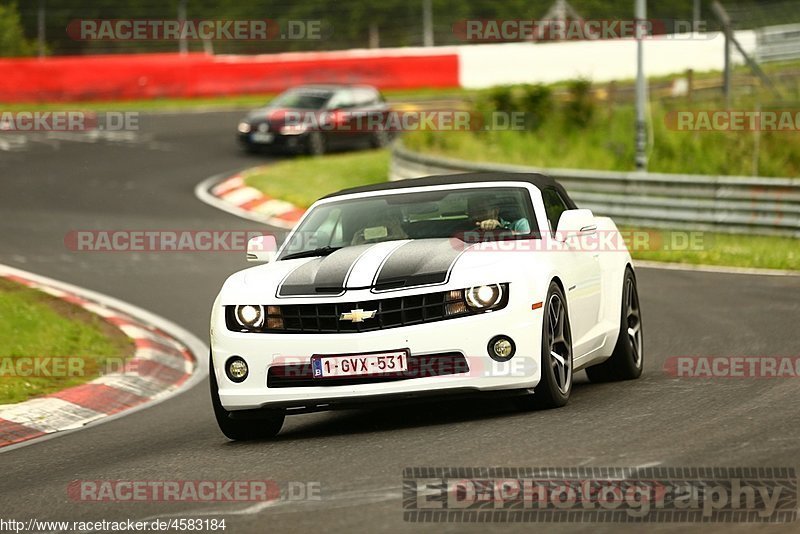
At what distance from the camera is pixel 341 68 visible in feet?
132

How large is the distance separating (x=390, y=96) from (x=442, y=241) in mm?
32650

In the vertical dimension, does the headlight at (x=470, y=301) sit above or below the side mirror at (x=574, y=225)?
below

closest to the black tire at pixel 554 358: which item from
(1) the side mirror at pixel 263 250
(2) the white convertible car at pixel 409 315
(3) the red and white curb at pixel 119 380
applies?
(2) the white convertible car at pixel 409 315

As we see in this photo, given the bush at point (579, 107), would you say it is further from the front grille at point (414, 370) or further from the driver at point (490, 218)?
the front grille at point (414, 370)

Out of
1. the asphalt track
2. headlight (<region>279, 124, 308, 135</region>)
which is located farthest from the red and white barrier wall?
the asphalt track

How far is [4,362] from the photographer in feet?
37.8

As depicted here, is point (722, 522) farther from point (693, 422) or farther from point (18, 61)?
point (18, 61)

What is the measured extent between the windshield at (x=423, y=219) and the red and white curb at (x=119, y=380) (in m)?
2.24

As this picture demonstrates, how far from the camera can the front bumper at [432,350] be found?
7738 millimetres

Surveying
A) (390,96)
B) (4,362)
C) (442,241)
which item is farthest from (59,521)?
(390,96)

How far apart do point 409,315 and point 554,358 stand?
961mm

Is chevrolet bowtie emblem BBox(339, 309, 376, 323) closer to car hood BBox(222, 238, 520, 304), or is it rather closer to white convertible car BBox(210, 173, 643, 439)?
white convertible car BBox(210, 173, 643, 439)

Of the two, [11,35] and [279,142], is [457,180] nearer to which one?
[279,142]

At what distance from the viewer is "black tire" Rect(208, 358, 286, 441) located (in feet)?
27.3
